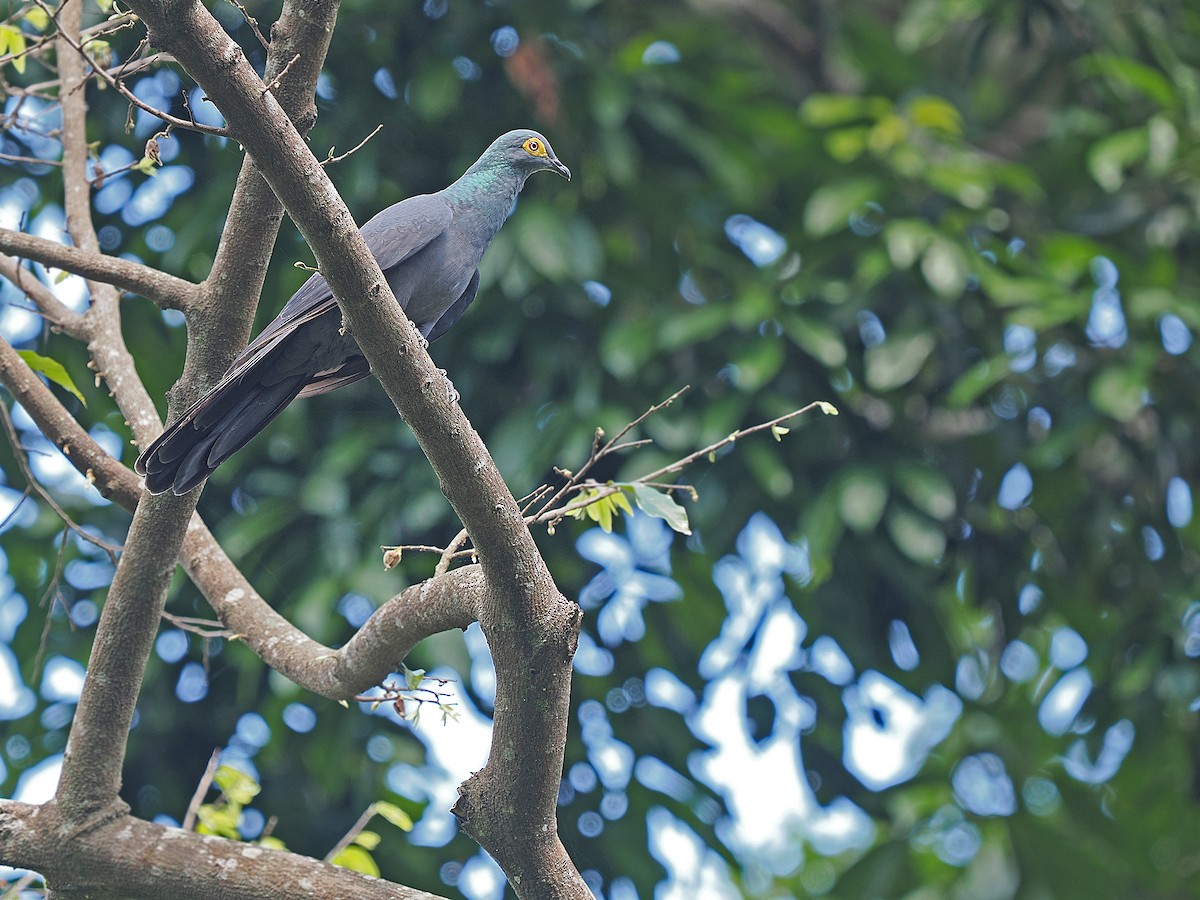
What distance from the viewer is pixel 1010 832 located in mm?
4281

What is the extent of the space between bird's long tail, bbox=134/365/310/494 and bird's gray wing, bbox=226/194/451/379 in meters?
0.09

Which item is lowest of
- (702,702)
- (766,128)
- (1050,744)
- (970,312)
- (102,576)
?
(1050,744)

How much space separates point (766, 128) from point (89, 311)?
238 centimetres

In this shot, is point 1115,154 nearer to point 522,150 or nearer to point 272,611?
point 522,150

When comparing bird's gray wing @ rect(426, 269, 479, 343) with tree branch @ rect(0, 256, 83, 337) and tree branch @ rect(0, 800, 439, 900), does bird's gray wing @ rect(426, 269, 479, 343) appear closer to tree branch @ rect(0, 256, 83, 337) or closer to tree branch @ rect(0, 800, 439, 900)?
tree branch @ rect(0, 256, 83, 337)

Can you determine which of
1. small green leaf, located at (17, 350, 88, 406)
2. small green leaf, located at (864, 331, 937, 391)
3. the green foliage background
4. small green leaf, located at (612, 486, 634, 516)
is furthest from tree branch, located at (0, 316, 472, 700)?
small green leaf, located at (864, 331, 937, 391)

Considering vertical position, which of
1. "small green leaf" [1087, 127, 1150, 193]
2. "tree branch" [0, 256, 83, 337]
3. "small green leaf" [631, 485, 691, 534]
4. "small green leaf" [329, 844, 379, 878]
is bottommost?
"small green leaf" [1087, 127, 1150, 193]

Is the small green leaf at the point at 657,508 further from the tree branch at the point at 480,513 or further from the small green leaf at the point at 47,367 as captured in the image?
the small green leaf at the point at 47,367

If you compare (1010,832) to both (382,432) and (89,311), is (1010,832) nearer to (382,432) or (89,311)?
(382,432)

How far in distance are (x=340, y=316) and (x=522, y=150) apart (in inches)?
31.0

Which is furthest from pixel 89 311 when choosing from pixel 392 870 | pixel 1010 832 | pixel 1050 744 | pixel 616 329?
pixel 1050 744

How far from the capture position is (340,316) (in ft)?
8.57

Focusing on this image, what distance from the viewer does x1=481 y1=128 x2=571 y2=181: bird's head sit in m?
3.12

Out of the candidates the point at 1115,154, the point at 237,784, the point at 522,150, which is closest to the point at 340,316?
the point at 522,150
